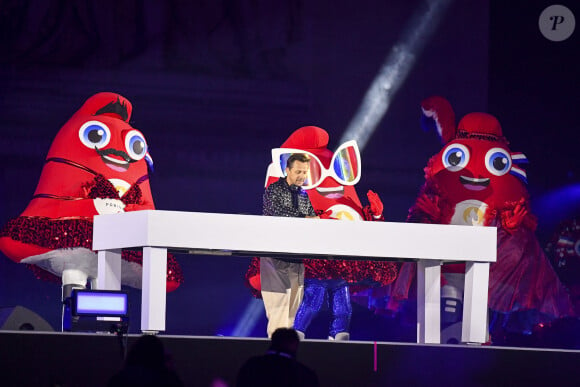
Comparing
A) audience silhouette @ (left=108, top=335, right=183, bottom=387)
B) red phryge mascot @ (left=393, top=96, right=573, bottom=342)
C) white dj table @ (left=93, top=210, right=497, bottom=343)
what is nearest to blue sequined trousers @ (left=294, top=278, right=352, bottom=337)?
white dj table @ (left=93, top=210, right=497, bottom=343)

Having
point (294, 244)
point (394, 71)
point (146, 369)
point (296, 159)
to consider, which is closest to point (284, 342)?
point (146, 369)

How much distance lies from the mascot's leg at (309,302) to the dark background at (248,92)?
1345 mm

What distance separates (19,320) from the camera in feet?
21.4

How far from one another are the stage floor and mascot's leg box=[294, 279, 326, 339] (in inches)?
50.9

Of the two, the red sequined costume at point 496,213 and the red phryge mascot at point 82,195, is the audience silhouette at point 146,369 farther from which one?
the red sequined costume at point 496,213

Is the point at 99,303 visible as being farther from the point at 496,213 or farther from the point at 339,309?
the point at 496,213

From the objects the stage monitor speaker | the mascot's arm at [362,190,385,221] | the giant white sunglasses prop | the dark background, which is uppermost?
the dark background

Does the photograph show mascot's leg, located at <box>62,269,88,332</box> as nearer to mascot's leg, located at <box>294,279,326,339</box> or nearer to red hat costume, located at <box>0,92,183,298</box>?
red hat costume, located at <box>0,92,183,298</box>

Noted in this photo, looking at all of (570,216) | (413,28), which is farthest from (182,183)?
(570,216)

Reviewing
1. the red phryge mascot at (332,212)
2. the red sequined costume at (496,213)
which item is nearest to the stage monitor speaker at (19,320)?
the red phryge mascot at (332,212)

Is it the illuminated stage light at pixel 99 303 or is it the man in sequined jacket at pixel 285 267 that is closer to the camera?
the illuminated stage light at pixel 99 303

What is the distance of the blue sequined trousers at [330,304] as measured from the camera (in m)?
7.52

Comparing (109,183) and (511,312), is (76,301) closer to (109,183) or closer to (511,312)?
(109,183)

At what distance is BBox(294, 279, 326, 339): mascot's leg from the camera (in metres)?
7.54
